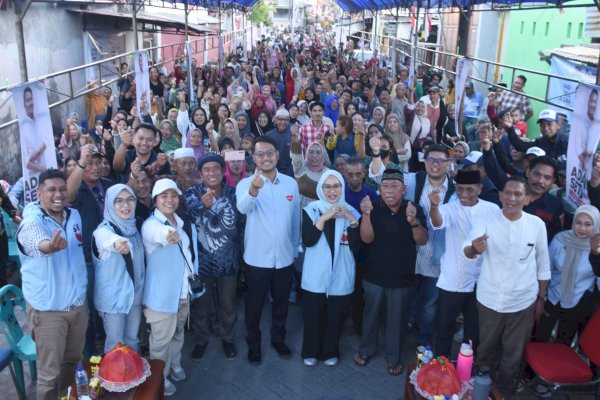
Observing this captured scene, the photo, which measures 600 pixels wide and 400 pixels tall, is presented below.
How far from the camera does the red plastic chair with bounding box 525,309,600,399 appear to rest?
3666 millimetres

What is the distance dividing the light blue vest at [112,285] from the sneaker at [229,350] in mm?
1244

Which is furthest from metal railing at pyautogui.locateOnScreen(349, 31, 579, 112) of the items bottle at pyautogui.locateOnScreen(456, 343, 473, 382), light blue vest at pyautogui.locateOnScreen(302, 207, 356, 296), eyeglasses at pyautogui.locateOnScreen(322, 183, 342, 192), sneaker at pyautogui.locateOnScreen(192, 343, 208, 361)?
sneaker at pyautogui.locateOnScreen(192, 343, 208, 361)

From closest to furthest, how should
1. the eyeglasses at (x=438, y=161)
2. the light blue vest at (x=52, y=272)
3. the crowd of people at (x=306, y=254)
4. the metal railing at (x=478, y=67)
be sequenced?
the light blue vest at (x=52, y=272) < the crowd of people at (x=306, y=254) < the eyeglasses at (x=438, y=161) < the metal railing at (x=478, y=67)

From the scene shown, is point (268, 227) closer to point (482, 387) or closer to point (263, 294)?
point (263, 294)

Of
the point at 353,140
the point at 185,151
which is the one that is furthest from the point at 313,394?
the point at 353,140

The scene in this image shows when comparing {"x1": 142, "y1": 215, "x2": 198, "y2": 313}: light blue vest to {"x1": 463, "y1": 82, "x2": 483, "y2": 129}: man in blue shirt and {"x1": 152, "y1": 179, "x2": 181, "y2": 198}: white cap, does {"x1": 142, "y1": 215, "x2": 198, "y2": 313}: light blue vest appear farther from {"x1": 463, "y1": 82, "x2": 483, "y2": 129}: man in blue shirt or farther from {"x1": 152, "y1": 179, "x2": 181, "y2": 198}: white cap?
{"x1": 463, "y1": 82, "x2": 483, "y2": 129}: man in blue shirt

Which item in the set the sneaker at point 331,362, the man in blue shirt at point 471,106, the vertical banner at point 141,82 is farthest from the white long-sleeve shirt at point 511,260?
the man in blue shirt at point 471,106

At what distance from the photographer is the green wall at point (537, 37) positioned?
42.5 feet

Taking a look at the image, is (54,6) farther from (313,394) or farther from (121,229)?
(313,394)

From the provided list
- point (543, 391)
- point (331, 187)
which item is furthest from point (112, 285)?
point (543, 391)

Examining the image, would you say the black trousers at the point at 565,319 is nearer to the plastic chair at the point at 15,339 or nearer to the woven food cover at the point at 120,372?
the woven food cover at the point at 120,372

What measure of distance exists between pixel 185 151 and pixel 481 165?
2864 mm

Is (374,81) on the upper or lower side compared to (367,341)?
upper

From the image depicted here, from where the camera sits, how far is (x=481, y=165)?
16.9 ft
